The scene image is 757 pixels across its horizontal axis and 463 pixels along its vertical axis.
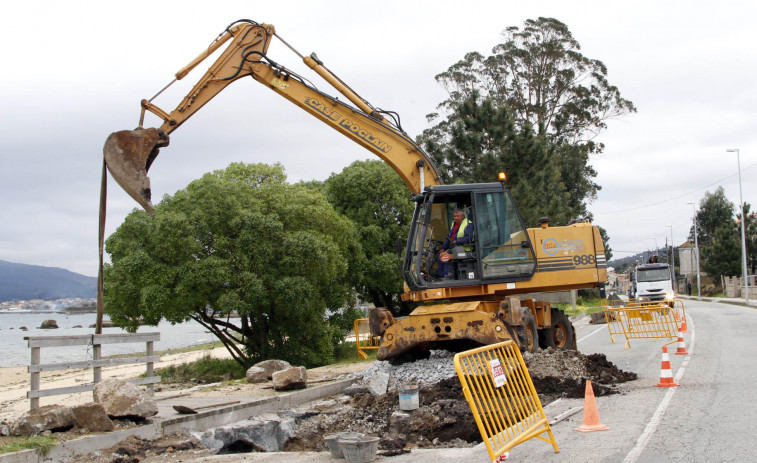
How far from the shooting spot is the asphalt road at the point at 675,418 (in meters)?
6.75

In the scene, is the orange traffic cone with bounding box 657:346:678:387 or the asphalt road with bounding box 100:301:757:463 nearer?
the asphalt road with bounding box 100:301:757:463

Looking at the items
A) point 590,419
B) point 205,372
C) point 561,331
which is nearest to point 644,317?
point 561,331

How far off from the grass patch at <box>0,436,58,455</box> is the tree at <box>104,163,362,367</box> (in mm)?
10203

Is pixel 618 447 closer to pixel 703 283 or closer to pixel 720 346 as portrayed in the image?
pixel 720 346

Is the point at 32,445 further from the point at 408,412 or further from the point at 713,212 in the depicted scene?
the point at 713,212

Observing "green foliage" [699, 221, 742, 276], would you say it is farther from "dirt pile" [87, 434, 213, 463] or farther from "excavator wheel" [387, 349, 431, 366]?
"dirt pile" [87, 434, 213, 463]

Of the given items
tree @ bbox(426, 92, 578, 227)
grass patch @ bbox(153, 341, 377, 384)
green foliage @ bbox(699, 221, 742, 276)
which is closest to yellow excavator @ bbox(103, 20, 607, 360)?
grass patch @ bbox(153, 341, 377, 384)

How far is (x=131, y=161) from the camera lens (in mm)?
10812

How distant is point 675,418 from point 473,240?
4.96 m

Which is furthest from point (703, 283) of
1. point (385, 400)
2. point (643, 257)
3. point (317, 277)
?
point (385, 400)

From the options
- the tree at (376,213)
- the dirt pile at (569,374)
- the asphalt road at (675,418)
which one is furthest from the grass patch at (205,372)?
the asphalt road at (675,418)

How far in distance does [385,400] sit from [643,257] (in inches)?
4328

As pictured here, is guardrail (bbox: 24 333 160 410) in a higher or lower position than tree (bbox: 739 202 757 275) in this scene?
lower

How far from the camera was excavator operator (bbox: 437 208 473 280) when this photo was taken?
12.5 m
